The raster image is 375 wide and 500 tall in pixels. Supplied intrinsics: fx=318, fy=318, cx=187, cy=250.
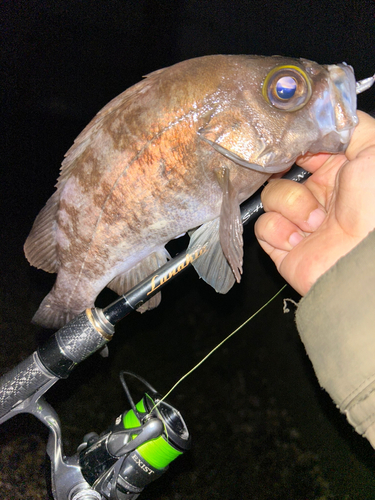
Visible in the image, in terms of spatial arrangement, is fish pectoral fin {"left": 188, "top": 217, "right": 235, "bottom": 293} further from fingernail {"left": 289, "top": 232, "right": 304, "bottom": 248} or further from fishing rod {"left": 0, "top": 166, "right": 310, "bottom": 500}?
fingernail {"left": 289, "top": 232, "right": 304, "bottom": 248}

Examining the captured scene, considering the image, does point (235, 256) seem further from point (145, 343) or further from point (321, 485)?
point (321, 485)

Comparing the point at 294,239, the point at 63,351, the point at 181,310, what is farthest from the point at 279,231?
the point at 181,310

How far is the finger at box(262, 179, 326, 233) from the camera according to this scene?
1.21 meters

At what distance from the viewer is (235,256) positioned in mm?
1104

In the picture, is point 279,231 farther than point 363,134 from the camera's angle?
Yes

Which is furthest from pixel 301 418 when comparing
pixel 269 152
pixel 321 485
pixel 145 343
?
pixel 269 152

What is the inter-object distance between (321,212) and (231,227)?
409mm

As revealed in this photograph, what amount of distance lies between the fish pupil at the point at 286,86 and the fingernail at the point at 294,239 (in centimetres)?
54

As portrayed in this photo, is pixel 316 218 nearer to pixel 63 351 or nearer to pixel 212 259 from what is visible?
pixel 212 259

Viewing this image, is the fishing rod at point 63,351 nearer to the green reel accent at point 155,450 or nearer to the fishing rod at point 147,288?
the fishing rod at point 147,288

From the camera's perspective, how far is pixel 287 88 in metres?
1.03

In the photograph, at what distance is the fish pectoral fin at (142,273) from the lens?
1.36 meters

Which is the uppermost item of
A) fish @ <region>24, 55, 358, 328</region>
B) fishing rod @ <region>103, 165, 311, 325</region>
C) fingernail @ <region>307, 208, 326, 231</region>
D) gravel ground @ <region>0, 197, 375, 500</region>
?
fish @ <region>24, 55, 358, 328</region>

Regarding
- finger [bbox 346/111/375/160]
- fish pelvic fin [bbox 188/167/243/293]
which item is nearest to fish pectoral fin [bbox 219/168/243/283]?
fish pelvic fin [bbox 188/167/243/293]
